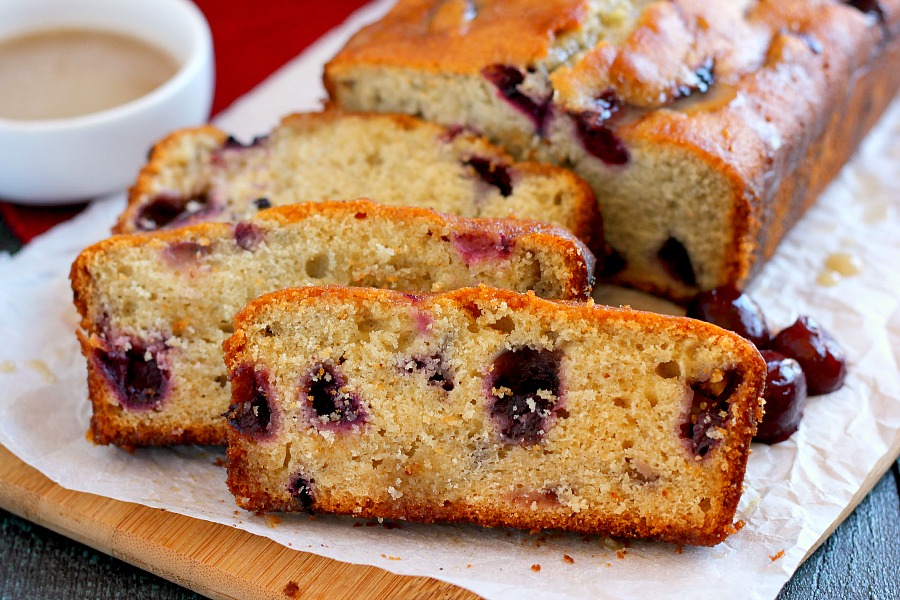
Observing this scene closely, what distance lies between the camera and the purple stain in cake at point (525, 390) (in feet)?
7.38

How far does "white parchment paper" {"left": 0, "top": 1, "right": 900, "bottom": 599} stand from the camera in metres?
2.32

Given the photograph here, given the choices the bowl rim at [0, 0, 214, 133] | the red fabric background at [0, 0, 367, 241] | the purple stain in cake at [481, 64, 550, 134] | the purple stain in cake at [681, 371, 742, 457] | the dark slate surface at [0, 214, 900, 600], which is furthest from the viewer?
the red fabric background at [0, 0, 367, 241]

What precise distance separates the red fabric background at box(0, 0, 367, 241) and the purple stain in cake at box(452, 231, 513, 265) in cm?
218

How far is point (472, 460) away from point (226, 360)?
625 mm

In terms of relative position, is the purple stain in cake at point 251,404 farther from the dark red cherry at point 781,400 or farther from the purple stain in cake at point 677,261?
the purple stain in cake at point 677,261

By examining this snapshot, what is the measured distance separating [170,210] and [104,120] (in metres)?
0.69

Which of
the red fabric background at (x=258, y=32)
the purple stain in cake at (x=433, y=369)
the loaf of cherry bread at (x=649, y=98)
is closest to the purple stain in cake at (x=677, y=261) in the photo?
the loaf of cherry bread at (x=649, y=98)

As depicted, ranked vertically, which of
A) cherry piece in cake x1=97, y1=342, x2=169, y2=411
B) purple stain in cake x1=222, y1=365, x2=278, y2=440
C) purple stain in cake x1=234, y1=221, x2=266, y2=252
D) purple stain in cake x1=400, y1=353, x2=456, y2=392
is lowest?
cherry piece in cake x1=97, y1=342, x2=169, y2=411

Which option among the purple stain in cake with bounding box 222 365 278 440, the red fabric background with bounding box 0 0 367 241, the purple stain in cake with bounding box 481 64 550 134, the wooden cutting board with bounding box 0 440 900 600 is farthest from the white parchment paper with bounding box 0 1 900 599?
the red fabric background with bounding box 0 0 367 241

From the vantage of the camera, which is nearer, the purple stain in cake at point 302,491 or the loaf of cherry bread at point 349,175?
the purple stain in cake at point 302,491

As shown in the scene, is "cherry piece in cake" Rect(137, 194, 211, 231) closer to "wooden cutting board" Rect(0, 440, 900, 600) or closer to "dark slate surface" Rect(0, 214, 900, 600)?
"wooden cutting board" Rect(0, 440, 900, 600)

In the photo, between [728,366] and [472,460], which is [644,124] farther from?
[472,460]

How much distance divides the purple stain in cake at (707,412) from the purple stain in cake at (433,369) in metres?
0.55

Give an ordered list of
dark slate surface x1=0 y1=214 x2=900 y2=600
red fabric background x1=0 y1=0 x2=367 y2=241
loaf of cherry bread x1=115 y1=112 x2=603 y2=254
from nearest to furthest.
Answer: dark slate surface x1=0 y1=214 x2=900 y2=600
loaf of cherry bread x1=115 y1=112 x2=603 y2=254
red fabric background x1=0 y1=0 x2=367 y2=241
